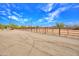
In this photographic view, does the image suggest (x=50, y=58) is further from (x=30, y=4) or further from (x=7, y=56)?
(x=30, y=4)

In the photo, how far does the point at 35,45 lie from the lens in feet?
6.64

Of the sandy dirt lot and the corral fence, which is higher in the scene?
the corral fence

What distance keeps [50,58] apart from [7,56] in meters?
0.47

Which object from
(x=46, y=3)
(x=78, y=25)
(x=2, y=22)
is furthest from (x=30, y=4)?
(x=78, y=25)

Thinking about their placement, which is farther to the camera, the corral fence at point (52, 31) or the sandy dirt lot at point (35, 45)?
the corral fence at point (52, 31)

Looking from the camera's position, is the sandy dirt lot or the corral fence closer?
the sandy dirt lot

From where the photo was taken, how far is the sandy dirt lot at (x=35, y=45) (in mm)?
1987

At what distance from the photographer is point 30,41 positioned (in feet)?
6.80

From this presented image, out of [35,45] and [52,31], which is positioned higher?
[52,31]

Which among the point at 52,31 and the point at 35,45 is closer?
the point at 35,45

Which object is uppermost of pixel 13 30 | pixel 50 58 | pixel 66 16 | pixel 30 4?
pixel 30 4

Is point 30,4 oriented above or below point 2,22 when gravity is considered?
above

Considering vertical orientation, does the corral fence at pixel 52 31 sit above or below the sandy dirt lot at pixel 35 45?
above

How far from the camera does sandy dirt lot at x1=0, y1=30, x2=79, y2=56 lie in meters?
1.99
